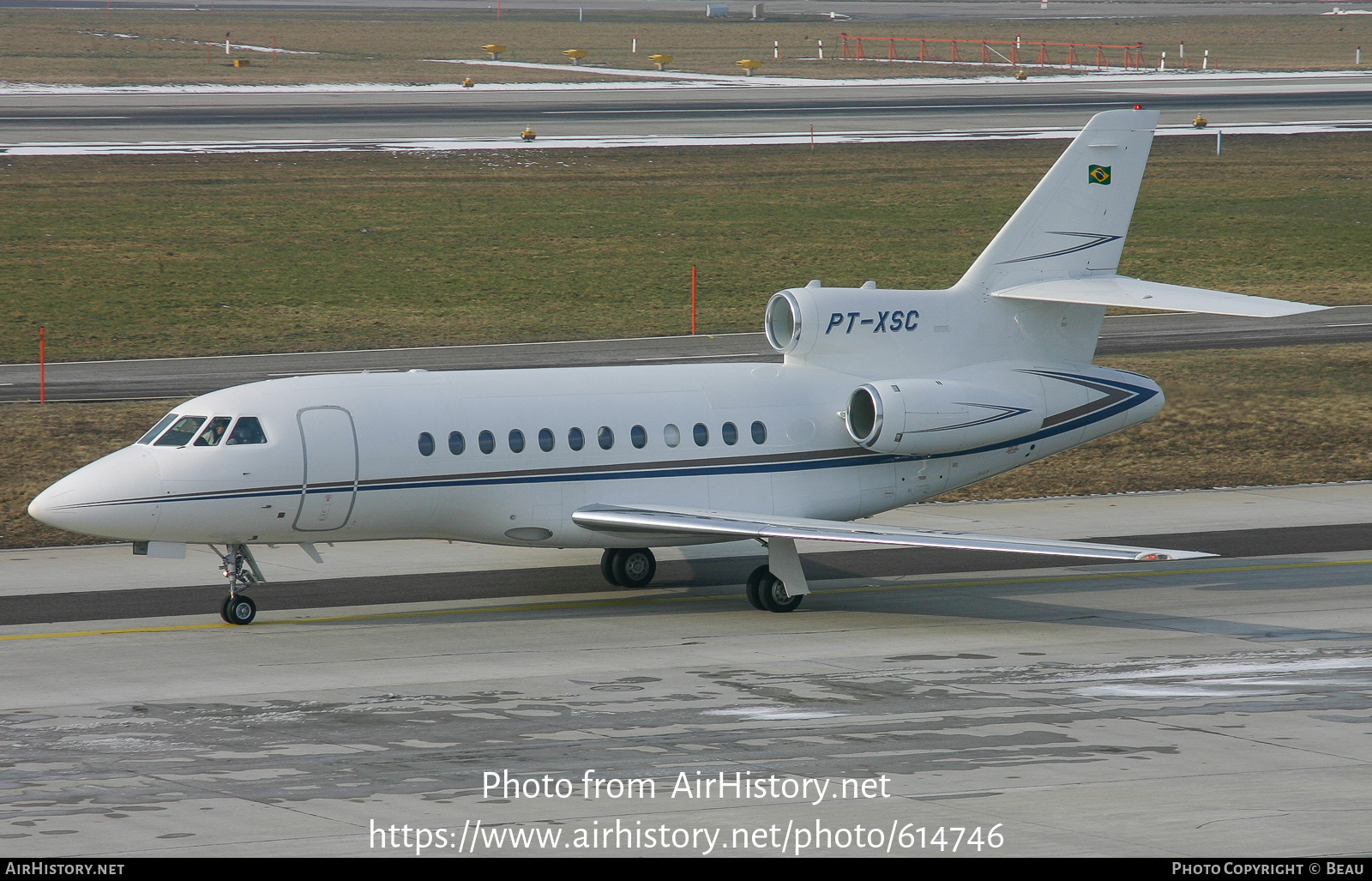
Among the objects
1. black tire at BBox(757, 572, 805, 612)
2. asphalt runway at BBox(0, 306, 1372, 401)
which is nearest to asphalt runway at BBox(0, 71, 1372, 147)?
asphalt runway at BBox(0, 306, 1372, 401)

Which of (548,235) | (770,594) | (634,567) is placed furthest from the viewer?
(548,235)

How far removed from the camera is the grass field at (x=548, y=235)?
1726 inches

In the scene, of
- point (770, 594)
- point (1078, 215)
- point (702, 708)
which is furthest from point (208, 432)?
point (1078, 215)

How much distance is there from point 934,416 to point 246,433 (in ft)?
31.6

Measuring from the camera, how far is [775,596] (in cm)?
2322

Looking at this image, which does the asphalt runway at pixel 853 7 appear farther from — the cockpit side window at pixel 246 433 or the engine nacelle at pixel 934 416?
the cockpit side window at pixel 246 433

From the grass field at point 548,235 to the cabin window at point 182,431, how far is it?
61.5 ft

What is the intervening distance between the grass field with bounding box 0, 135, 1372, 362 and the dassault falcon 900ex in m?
18.3

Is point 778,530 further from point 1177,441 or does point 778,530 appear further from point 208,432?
point 1177,441

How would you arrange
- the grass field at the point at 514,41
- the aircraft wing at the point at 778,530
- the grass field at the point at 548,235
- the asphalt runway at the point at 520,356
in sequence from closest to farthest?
the aircraft wing at the point at 778,530
the asphalt runway at the point at 520,356
the grass field at the point at 548,235
the grass field at the point at 514,41

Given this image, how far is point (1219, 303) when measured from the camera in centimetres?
2423

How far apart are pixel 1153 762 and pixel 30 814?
397 inches

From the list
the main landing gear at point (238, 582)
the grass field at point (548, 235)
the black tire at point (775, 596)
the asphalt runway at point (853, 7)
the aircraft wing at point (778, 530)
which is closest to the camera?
the aircraft wing at point (778, 530)

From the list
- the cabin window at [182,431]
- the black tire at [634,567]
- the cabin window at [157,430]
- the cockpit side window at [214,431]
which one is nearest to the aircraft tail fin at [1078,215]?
the black tire at [634,567]
